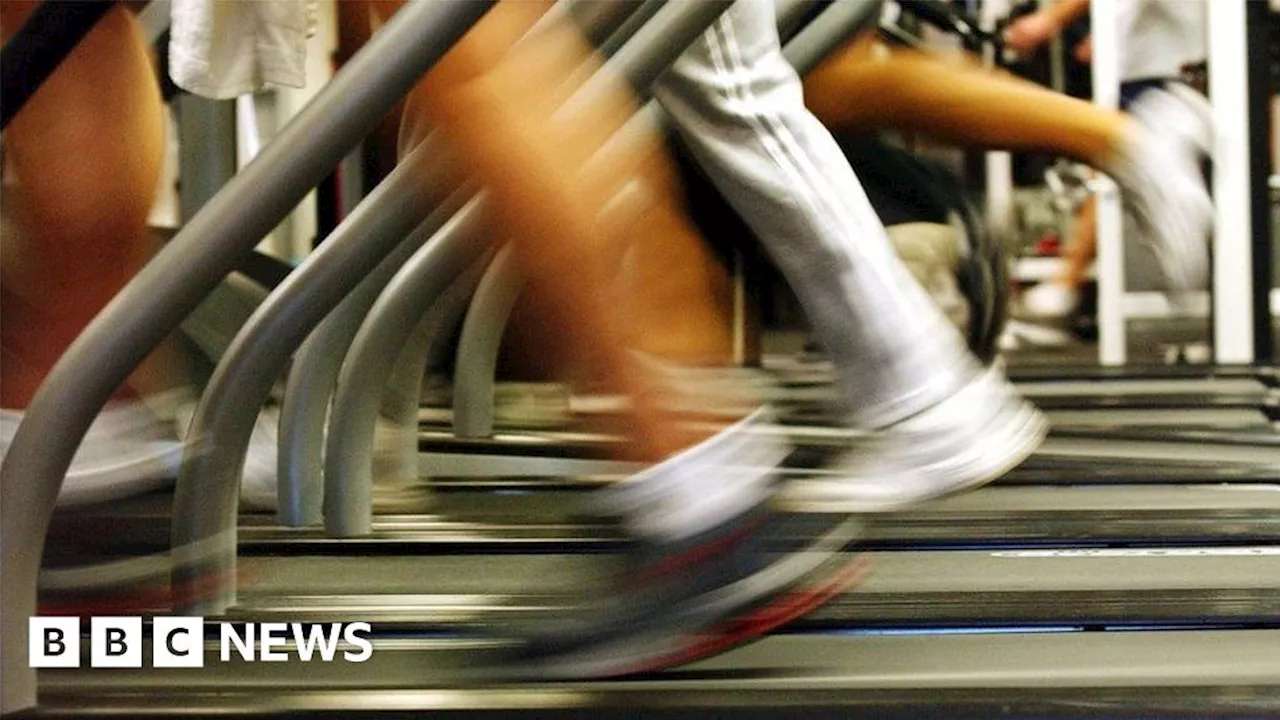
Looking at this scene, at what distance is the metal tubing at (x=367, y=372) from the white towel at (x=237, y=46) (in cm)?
27

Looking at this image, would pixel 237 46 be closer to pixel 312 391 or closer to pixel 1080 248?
pixel 312 391

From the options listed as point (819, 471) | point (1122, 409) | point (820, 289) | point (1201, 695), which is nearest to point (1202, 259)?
point (1122, 409)

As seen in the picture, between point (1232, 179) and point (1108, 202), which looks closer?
point (1232, 179)

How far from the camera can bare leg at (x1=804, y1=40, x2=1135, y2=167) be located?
72.9 inches

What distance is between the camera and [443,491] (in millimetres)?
1774

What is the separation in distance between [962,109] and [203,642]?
4.16 feet

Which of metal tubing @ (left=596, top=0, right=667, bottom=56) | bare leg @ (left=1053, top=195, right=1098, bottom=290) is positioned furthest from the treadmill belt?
bare leg @ (left=1053, top=195, right=1098, bottom=290)

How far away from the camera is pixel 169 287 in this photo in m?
0.96

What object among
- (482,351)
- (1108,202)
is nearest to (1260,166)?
(1108,202)

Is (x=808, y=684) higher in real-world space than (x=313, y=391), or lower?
lower

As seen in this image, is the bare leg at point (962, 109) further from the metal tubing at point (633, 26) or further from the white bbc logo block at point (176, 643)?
the white bbc logo block at point (176, 643)

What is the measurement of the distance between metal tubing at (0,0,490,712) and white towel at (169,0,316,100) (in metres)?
0.33

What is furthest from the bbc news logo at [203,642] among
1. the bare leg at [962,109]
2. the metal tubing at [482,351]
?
the bare leg at [962,109]

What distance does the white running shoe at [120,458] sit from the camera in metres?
1.36
